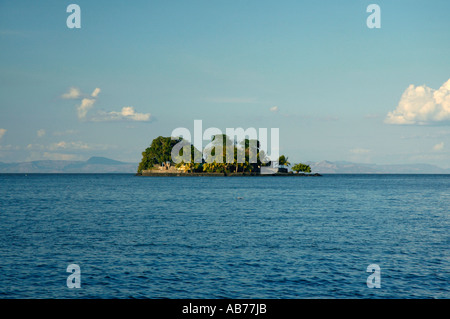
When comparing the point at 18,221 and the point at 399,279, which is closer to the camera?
the point at 399,279

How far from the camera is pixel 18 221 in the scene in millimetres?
48469
